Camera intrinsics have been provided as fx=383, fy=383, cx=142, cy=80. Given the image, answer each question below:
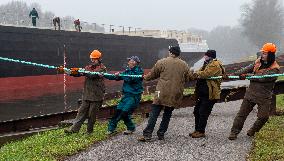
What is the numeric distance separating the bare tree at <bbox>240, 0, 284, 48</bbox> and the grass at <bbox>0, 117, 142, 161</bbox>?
7037cm

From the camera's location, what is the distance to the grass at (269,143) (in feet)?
21.9

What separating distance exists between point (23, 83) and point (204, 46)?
97.1 feet

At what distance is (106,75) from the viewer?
8.52 metres

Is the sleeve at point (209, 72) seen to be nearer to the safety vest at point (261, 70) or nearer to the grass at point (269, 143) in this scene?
the safety vest at point (261, 70)

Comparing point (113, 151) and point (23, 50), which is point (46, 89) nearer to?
point (23, 50)

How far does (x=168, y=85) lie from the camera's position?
7.92 metres

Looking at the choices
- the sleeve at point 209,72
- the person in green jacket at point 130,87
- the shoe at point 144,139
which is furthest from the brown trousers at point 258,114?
the person in green jacket at point 130,87

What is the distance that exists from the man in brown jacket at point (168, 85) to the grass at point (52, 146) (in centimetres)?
121

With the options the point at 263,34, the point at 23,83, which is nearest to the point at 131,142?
the point at 23,83

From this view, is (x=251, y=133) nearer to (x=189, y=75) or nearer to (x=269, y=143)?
(x=269, y=143)

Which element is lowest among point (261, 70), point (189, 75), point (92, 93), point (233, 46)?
point (233, 46)

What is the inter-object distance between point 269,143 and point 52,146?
4286mm

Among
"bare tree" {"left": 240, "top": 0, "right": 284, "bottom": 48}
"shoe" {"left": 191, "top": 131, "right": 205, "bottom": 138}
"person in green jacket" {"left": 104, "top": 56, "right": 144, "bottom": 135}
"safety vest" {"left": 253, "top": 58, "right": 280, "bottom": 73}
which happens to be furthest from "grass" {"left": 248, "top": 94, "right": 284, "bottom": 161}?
"bare tree" {"left": 240, "top": 0, "right": 284, "bottom": 48}

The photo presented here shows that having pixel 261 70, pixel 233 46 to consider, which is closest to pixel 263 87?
pixel 261 70
